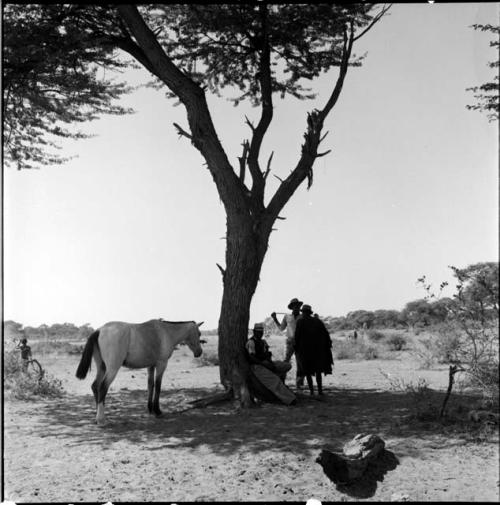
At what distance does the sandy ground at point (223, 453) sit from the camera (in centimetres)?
530

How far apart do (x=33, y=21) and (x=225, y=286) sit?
646 centimetres

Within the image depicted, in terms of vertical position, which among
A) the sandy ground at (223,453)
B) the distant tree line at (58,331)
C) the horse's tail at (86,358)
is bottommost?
the distant tree line at (58,331)

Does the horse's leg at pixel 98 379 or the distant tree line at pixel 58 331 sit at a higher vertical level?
the horse's leg at pixel 98 379

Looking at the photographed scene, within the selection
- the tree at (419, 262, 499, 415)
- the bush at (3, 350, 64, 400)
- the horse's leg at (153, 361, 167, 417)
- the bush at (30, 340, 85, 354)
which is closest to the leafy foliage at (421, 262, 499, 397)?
the tree at (419, 262, 499, 415)

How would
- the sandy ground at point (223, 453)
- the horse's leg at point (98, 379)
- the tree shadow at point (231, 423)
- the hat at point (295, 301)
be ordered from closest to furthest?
the sandy ground at point (223, 453)
the tree shadow at point (231, 423)
the horse's leg at point (98, 379)
the hat at point (295, 301)

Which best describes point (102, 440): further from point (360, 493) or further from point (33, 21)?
point (33, 21)

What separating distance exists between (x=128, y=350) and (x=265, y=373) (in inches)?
92.9

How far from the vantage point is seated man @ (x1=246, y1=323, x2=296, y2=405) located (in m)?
9.10

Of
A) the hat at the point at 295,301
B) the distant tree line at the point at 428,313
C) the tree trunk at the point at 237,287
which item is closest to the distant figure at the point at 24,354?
the tree trunk at the point at 237,287

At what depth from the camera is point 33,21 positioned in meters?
10.6

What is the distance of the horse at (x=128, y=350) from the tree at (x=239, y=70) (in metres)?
1.21

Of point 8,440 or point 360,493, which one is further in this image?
point 8,440

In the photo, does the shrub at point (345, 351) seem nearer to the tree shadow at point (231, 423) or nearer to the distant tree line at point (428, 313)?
the distant tree line at point (428, 313)

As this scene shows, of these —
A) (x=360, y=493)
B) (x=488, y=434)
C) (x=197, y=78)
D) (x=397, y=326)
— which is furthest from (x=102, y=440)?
(x=397, y=326)
